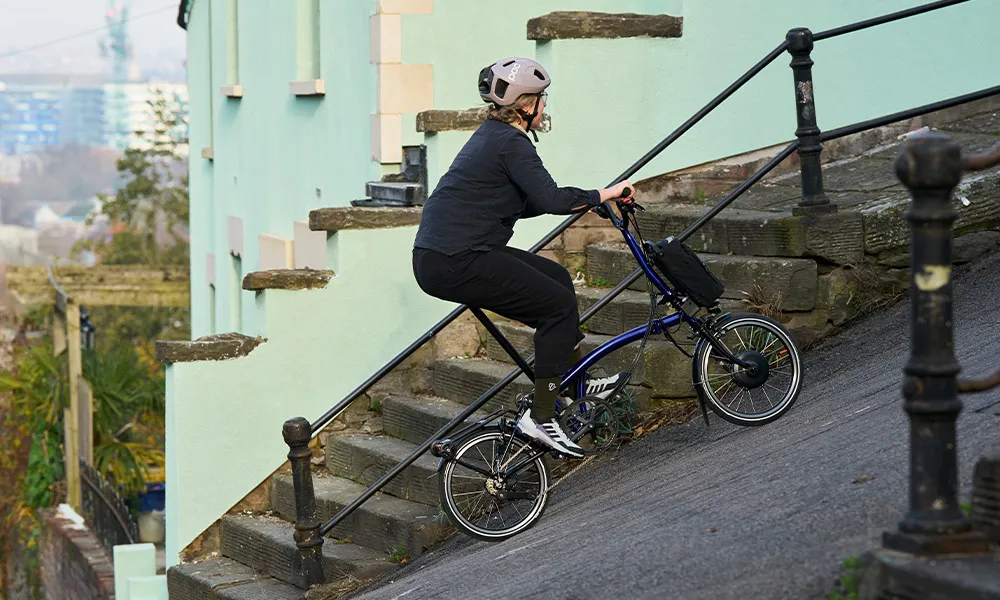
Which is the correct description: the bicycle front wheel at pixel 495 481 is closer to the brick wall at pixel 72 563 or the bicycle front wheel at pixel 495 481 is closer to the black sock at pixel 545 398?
the black sock at pixel 545 398

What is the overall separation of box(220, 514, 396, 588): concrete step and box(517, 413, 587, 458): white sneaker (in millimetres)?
1349

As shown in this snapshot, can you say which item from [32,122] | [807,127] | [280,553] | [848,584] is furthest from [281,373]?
[32,122]

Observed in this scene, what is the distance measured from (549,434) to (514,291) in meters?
0.64

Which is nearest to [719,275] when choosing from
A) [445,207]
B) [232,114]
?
[445,207]

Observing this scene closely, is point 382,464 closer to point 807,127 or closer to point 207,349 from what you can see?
point 207,349

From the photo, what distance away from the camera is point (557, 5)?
32.4 feet

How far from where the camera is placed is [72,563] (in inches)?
642

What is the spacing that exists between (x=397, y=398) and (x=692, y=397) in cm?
200

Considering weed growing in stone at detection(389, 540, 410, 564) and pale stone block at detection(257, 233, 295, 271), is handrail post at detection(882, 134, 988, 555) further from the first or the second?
pale stone block at detection(257, 233, 295, 271)

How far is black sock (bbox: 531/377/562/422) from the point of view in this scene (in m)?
6.42

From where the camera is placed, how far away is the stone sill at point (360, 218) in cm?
858

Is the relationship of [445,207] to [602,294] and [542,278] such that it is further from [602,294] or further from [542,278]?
[602,294]

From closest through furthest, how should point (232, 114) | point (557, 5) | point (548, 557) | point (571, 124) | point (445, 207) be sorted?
point (548, 557) < point (445, 207) < point (571, 124) < point (557, 5) < point (232, 114)

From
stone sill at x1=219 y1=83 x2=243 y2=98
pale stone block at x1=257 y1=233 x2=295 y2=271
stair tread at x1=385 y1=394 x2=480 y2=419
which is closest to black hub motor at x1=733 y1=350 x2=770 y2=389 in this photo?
stair tread at x1=385 y1=394 x2=480 y2=419
